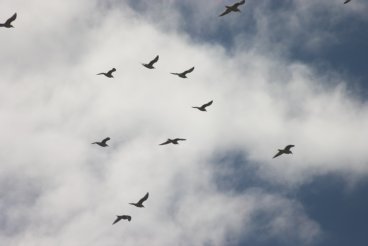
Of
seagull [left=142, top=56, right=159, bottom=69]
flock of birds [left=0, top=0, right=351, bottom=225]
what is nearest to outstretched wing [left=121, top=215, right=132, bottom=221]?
flock of birds [left=0, top=0, right=351, bottom=225]

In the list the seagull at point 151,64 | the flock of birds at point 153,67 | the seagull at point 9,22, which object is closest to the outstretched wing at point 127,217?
the flock of birds at point 153,67

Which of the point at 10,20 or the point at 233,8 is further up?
the point at 233,8

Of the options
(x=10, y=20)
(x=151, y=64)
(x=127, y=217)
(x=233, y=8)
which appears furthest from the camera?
(x=151, y=64)

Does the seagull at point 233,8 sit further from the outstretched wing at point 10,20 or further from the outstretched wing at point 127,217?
the outstretched wing at point 127,217

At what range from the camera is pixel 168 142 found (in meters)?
76.1

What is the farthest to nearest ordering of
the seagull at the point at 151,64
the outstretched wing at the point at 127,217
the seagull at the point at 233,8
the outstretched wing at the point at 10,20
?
the seagull at the point at 151,64, the seagull at the point at 233,8, the outstretched wing at the point at 127,217, the outstretched wing at the point at 10,20

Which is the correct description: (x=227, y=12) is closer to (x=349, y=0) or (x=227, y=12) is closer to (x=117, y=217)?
(x=349, y=0)

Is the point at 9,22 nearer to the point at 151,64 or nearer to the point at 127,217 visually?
the point at 151,64

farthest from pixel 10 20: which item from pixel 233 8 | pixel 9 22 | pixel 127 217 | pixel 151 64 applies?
pixel 233 8

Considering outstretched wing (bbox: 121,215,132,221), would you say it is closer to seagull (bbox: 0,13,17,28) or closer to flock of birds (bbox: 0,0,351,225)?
flock of birds (bbox: 0,0,351,225)

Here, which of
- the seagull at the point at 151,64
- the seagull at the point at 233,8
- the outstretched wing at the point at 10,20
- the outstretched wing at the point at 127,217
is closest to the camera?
the outstretched wing at the point at 10,20

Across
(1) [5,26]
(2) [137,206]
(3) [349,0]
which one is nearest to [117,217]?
(2) [137,206]

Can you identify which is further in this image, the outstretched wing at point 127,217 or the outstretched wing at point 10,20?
the outstretched wing at point 127,217

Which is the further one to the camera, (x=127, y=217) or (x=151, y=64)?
(x=151, y=64)
